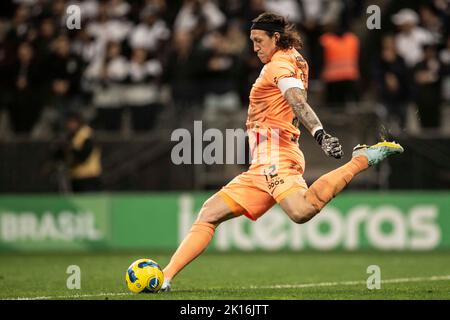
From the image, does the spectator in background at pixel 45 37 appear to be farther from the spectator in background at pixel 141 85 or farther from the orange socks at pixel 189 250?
the orange socks at pixel 189 250

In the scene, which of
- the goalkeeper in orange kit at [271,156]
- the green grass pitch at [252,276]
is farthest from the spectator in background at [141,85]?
the goalkeeper in orange kit at [271,156]

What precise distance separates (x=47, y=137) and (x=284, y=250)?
476 cm

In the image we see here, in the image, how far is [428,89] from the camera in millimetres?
18141

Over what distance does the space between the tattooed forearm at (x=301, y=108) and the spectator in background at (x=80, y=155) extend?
9124 mm

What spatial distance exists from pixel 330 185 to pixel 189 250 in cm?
145

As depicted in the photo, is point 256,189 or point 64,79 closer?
point 256,189

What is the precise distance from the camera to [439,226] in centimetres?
1709

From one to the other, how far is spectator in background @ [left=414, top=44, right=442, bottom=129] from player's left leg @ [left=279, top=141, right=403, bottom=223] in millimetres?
8557

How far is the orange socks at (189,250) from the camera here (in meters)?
9.53

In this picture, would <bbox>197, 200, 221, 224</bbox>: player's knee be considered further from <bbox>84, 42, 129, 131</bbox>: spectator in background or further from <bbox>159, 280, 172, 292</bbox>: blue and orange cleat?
<bbox>84, 42, 129, 131</bbox>: spectator in background

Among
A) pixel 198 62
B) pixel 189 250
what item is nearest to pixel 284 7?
pixel 198 62

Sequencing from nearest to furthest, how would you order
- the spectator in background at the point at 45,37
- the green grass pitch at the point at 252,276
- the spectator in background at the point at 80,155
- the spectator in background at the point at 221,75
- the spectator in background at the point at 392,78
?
the green grass pitch at the point at 252,276 < the spectator in background at the point at 80,155 < the spectator in background at the point at 392,78 < the spectator in background at the point at 221,75 < the spectator in background at the point at 45,37

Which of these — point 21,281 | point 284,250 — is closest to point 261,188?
point 21,281

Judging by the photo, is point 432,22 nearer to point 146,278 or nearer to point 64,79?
point 64,79
